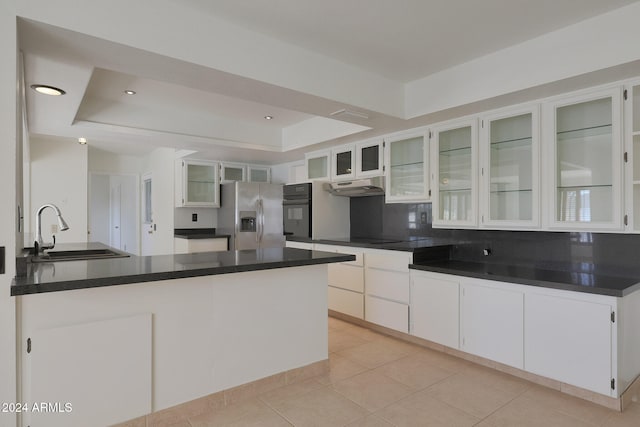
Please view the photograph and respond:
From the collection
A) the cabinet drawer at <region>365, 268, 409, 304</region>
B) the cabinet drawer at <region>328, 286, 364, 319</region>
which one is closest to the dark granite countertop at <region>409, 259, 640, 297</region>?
the cabinet drawer at <region>365, 268, 409, 304</region>

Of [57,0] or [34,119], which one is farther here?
[34,119]

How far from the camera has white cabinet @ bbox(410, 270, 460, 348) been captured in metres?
2.99

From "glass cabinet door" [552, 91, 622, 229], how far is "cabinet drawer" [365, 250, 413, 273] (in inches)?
48.3

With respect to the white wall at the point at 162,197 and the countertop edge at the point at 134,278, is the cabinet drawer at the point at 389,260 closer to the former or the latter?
the countertop edge at the point at 134,278

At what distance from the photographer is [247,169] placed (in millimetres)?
5746

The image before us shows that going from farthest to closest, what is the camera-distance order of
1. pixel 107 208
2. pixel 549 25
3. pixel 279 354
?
pixel 107 208 → pixel 279 354 → pixel 549 25

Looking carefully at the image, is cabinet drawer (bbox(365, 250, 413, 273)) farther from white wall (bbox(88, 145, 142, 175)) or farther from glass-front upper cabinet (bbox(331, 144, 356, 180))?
white wall (bbox(88, 145, 142, 175))

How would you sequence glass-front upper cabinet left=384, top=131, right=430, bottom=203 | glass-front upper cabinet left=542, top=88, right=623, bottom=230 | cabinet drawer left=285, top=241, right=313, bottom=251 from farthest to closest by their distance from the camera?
cabinet drawer left=285, top=241, right=313, bottom=251 → glass-front upper cabinet left=384, top=131, right=430, bottom=203 → glass-front upper cabinet left=542, top=88, right=623, bottom=230

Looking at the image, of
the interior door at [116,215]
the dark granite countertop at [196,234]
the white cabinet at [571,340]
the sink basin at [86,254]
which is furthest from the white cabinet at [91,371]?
the interior door at [116,215]

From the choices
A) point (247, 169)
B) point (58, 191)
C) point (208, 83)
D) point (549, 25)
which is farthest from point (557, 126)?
point (58, 191)

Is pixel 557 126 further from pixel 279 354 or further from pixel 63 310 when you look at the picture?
pixel 63 310

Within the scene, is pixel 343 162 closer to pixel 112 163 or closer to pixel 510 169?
pixel 510 169

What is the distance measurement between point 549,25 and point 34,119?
4075 millimetres
